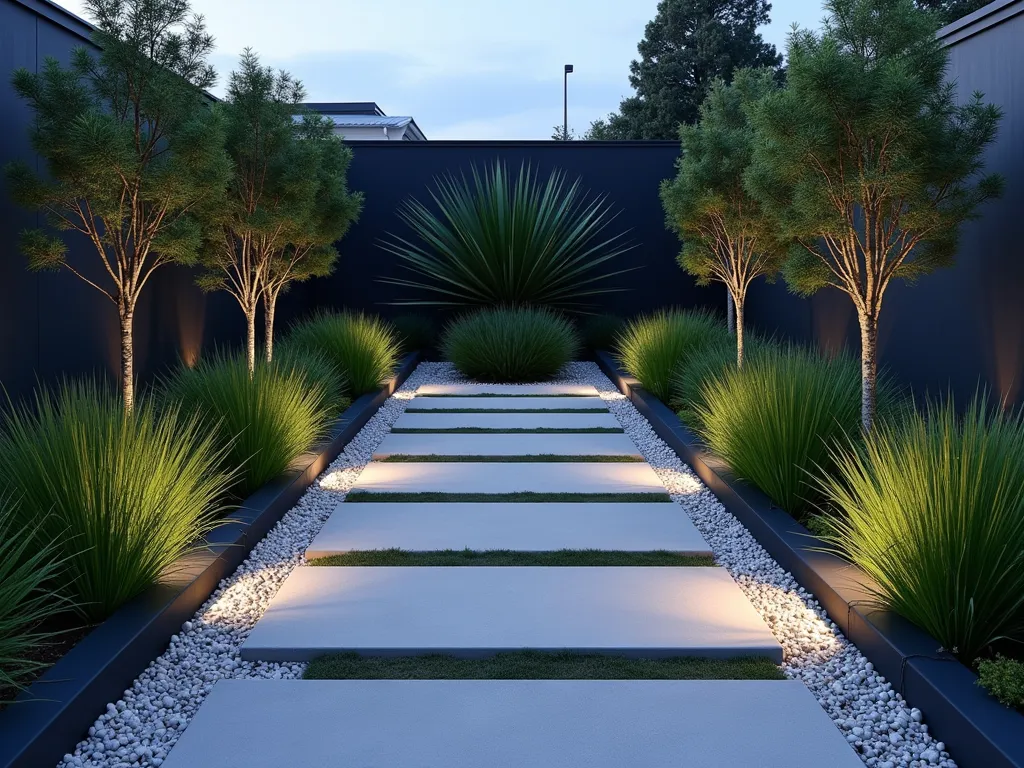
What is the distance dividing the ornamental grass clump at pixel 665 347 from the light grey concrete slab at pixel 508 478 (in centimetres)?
227

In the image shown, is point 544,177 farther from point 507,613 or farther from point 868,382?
point 507,613

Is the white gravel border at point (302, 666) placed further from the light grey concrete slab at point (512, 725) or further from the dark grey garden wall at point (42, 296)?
the dark grey garden wall at point (42, 296)

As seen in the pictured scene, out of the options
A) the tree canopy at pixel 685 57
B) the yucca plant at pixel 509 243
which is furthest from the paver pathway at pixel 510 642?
the tree canopy at pixel 685 57

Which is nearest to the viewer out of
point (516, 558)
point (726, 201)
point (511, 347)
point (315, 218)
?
point (516, 558)

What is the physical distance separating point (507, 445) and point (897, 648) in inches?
159

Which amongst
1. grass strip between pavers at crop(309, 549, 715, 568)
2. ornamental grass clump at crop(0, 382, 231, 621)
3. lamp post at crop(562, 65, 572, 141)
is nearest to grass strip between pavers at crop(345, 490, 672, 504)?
grass strip between pavers at crop(309, 549, 715, 568)

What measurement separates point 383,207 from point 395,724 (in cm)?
1099

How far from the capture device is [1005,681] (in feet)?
7.48

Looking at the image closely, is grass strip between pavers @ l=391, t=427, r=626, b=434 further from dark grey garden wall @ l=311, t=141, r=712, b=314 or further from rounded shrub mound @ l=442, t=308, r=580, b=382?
dark grey garden wall @ l=311, t=141, r=712, b=314

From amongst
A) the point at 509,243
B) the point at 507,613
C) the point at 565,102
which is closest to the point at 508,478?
the point at 507,613

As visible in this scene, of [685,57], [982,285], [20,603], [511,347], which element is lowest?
[20,603]

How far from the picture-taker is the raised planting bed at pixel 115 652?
83.8 inches

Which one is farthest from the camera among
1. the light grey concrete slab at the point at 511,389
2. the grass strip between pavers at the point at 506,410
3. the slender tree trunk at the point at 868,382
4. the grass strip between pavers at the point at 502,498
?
the light grey concrete slab at the point at 511,389

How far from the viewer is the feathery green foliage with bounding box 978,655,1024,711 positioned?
2.26 meters
